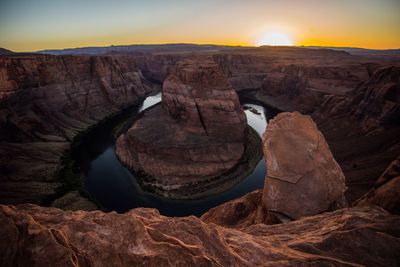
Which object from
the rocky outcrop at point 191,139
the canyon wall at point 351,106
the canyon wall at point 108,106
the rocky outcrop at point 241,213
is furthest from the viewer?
the canyon wall at point 108,106

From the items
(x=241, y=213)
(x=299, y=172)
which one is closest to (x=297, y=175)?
(x=299, y=172)

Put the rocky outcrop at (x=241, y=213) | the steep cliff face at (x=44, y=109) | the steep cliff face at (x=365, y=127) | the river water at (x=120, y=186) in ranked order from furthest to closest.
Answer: the steep cliff face at (x=44, y=109), the steep cliff face at (x=365, y=127), the river water at (x=120, y=186), the rocky outcrop at (x=241, y=213)

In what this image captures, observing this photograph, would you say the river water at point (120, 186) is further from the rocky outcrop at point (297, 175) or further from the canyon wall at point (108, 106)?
the rocky outcrop at point (297, 175)

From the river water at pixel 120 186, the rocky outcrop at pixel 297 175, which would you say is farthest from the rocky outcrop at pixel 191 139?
the rocky outcrop at pixel 297 175

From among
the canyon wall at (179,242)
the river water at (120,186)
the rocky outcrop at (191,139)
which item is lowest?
the river water at (120,186)

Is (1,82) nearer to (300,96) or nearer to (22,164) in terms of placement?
(22,164)

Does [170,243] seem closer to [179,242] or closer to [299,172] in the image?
[179,242]

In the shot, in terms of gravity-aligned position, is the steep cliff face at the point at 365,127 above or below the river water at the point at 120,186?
above

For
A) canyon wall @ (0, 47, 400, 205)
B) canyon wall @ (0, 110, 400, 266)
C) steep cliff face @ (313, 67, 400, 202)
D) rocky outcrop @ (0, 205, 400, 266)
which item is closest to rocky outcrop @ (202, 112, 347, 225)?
canyon wall @ (0, 110, 400, 266)
